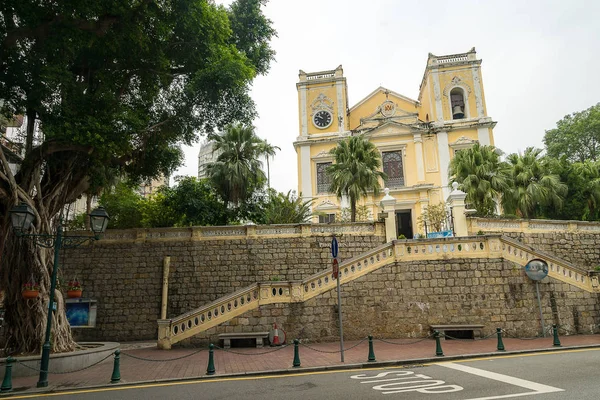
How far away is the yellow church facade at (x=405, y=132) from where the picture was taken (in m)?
30.4

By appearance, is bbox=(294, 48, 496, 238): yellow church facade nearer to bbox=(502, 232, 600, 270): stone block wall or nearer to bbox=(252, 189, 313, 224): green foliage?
bbox=(252, 189, 313, 224): green foliage

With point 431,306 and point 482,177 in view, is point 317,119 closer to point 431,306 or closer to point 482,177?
point 482,177

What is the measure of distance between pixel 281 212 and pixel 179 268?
Answer: 7.18 metres

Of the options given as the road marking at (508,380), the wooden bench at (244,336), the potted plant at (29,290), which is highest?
the potted plant at (29,290)

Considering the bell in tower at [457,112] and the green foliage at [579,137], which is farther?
the green foliage at [579,137]

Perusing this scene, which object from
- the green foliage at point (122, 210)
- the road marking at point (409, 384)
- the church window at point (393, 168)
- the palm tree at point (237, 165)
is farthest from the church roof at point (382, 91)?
the road marking at point (409, 384)

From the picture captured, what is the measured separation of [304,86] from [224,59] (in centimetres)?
2157

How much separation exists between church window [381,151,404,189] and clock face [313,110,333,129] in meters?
5.75

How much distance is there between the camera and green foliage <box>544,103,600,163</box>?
1411 inches

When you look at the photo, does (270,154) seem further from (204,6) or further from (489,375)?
(489,375)

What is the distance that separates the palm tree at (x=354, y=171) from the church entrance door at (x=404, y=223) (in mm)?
7447

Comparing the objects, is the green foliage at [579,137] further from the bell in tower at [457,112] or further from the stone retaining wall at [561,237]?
the stone retaining wall at [561,237]

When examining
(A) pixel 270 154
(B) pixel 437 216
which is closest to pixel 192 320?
(A) pixel 270 154

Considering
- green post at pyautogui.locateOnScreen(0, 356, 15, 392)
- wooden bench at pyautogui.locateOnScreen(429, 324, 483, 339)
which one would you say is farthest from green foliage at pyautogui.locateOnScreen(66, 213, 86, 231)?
wooden bench at pyautogui.locateOnScreen(429, 324, 483, 339)
